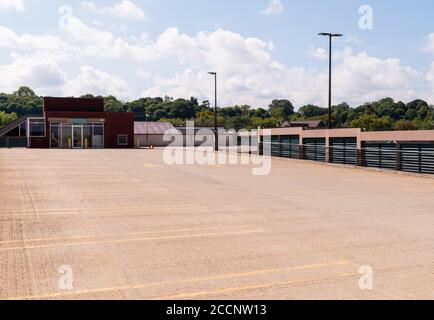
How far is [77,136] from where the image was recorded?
59.2 m

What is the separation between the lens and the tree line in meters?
108

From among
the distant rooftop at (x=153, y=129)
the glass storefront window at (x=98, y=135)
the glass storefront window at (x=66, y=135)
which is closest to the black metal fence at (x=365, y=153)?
the glass storefront window at (x=98, y=135)

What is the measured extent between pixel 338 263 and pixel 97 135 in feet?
181

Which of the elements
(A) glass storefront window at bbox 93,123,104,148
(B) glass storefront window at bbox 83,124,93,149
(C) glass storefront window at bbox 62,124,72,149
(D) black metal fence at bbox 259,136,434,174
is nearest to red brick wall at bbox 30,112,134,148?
(A) glass storefront window at bbox 93,123,104,148

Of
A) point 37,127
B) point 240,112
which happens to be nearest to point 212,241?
point 37,127

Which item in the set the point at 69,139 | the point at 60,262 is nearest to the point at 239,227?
the point at 60,262

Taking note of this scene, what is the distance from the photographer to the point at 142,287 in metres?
6.92

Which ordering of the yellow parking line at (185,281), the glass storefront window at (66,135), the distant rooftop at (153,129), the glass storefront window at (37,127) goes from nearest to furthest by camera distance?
the yellow parking line at (185,281), the glass storefront window at (37,127), the glass storefront window at (66,135), the distant rooftop at (153,129)

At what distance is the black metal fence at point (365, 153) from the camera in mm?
25452

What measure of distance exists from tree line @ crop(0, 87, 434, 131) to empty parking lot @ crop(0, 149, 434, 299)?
80015 millimetres

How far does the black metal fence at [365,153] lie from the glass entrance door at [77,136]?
28391 millimetres

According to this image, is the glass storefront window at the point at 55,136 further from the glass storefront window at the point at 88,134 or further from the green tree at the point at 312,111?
the green tree at the point at 312,111
